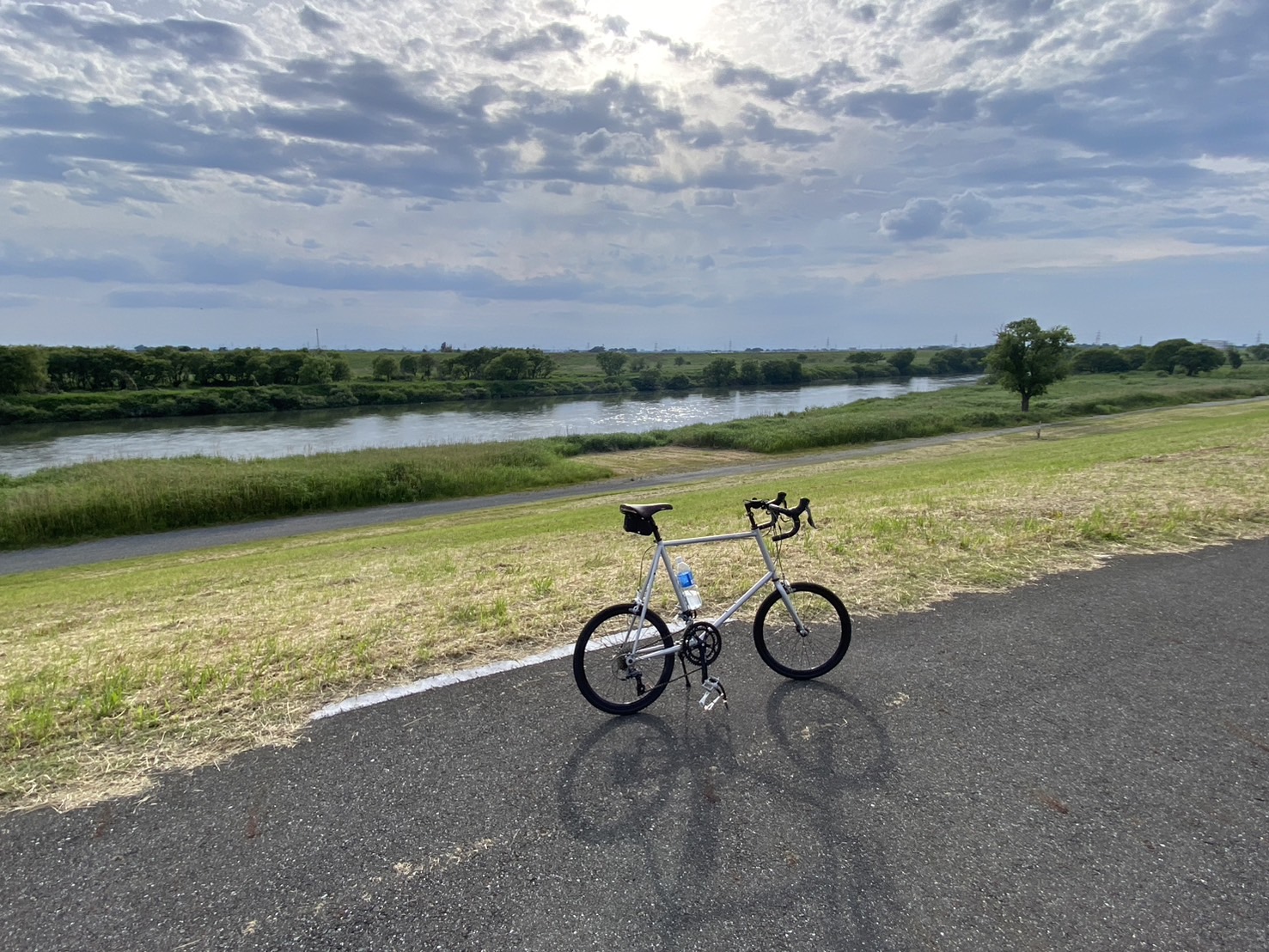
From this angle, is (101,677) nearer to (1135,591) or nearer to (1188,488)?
(1135,591)

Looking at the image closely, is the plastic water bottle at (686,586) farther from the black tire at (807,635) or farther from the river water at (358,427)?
the river water at (358,427)

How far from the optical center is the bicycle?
3.91 metres

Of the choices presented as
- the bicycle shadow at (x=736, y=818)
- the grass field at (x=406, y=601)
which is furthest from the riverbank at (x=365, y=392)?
the bicycle shadow at (x=736, y=818)

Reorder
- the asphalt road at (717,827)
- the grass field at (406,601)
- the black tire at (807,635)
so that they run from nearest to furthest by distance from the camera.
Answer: the asphalt road at (717,827) → the grass field at (406,601) → the black tire at (807,635)

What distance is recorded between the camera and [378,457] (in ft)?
121

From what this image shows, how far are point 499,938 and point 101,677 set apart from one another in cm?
361

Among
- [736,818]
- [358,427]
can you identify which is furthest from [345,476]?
[358,427]

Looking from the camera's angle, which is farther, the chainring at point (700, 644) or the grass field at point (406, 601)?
the chainring at point (700, 644)

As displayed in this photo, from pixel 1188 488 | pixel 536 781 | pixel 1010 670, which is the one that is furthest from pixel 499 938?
pixel 1188 488

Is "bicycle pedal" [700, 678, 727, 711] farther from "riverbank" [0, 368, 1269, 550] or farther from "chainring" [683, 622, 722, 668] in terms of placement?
"riverbank" [0, 368, 1269, 550]

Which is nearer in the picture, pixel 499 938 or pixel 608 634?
pixel 499 938

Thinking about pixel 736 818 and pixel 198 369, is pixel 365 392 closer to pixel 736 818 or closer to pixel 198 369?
pixel 198 369

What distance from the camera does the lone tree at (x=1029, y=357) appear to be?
5688 centimetres

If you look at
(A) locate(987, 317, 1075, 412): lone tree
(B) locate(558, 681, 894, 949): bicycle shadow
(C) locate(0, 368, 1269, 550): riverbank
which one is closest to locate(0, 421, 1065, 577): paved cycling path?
(C) locate(0, 368, 1269, 550): riverbank
